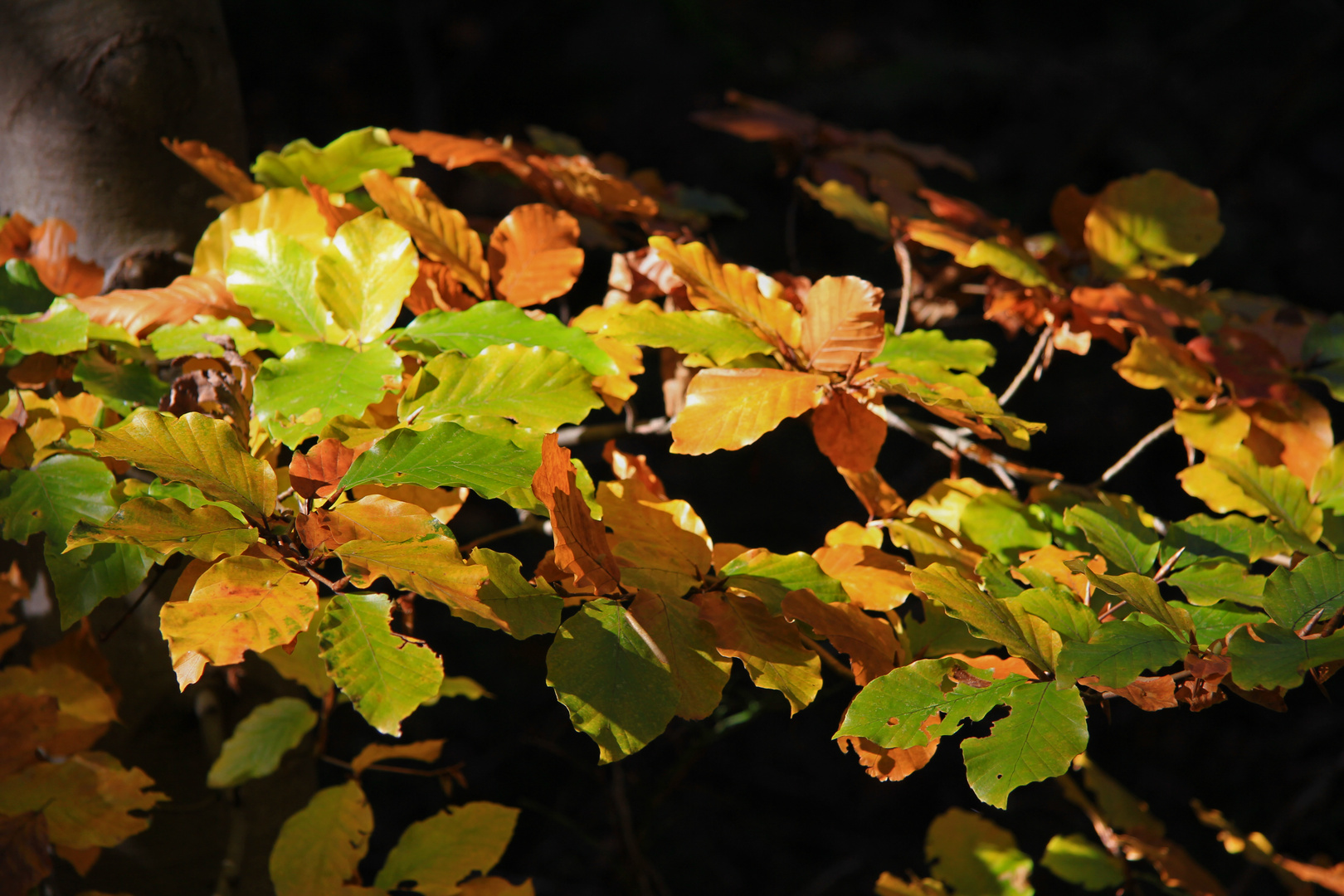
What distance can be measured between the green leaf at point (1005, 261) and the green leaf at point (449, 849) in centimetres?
58

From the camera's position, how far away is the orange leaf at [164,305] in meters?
0.63

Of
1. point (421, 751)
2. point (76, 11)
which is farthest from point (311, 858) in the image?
point (76, 11)

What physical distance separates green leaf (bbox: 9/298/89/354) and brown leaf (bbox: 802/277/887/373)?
478mm

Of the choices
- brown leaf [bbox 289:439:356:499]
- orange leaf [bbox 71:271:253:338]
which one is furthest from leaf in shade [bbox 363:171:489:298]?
brown leaf [bbox 289:439:356:499]

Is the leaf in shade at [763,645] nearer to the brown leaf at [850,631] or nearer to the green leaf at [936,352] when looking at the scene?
the brown leaf at [850,631]

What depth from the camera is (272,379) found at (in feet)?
1.69

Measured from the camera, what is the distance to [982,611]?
0.47 metres

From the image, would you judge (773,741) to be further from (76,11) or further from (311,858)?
(76,11)

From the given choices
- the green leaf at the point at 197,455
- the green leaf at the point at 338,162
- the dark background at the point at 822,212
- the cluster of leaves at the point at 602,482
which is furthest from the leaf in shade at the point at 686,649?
the dark background at the point at 822,212

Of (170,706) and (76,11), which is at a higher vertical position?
(76,11)

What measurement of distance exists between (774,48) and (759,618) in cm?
297

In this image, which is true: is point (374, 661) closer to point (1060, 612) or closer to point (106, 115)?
point (1060, 612)

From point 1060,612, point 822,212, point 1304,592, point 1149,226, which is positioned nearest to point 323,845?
point 1060,612

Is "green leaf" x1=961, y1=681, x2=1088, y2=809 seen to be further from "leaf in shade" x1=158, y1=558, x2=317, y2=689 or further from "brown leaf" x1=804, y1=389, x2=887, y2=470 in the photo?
"leaf in shade" x1=158, y1=558, x2=317, y2=689
